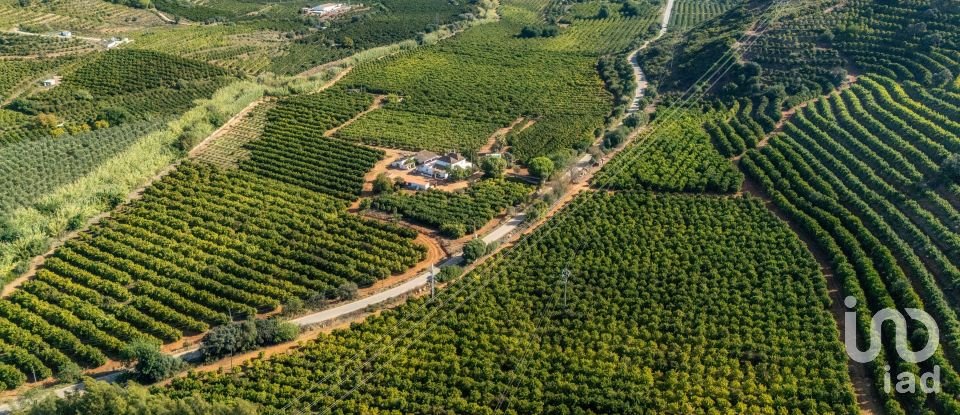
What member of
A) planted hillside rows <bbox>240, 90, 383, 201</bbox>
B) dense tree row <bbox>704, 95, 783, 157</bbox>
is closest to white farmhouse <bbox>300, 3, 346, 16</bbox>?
planted hillside rows <bbox>240, 90, 383, 201</bbox>

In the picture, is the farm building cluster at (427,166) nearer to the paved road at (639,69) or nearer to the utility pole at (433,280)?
the utility pole at (433,280)

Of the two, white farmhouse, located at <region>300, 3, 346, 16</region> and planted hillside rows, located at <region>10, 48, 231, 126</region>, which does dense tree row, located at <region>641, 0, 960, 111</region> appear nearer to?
planted hillside rows, located at <region>10, 48, 231, 126</region>

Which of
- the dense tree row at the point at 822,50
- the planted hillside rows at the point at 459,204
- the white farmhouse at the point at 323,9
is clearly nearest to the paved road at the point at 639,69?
the dense tree row at the point at 822,50

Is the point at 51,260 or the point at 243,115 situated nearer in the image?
the point at 51,260

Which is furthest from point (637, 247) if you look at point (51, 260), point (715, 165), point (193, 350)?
point (51, 260)

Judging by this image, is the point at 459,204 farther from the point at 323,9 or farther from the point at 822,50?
the point at 323,9

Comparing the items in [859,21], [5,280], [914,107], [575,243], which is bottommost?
[5,280]

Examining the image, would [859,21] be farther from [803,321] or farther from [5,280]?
[5,280]
